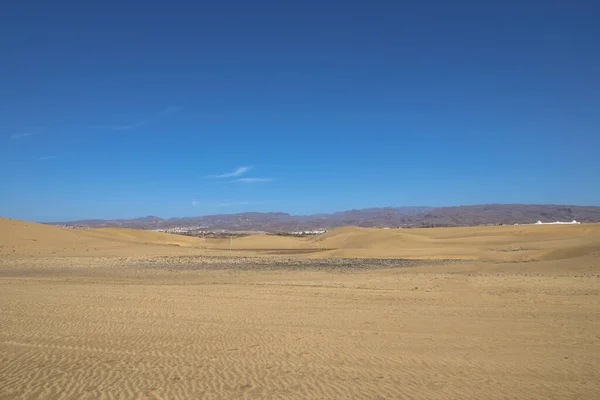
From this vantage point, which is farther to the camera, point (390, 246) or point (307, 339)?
point (390, 246)

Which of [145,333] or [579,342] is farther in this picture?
[145,333]

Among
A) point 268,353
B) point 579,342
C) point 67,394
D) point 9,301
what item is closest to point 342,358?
point 268,353

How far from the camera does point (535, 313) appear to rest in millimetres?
12906

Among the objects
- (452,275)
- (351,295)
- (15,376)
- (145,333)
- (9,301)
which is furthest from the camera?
(452,275)

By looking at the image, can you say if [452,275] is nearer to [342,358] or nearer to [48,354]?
[342,358]

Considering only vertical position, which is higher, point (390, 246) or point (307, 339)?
point (390, 246)

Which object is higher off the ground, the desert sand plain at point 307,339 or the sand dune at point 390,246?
the sand dune at point 390,246

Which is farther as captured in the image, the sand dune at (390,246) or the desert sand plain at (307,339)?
the sand dune at (390,246)

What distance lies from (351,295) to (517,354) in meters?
8.31

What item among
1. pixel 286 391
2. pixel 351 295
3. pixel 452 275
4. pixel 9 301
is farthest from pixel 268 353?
pixel 452 275

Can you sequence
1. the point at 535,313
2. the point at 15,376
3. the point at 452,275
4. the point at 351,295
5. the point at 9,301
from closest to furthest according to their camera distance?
the point at 15,376 → the point at 535,313 → the point at 9,301 → the point at 351,295 → the point at 452,275

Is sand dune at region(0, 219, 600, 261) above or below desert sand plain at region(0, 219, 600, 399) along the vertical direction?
above

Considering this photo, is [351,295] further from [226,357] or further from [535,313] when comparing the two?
[226,357]

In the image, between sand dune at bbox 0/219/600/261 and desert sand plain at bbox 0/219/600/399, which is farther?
sand dune at bbox 0/219/600/261
